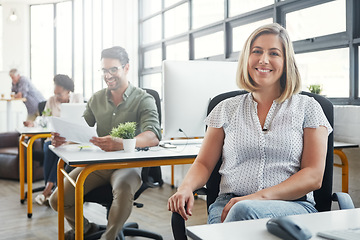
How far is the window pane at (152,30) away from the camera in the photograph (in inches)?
219

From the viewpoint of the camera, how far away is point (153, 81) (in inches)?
219

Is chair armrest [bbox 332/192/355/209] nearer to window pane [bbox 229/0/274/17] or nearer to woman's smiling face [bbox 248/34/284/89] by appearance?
woman's smiling face [bbox 248/34/284/89]

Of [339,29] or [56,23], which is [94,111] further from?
[56,23]

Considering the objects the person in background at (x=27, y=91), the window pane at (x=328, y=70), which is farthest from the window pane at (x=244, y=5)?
the person in background at (x=27, y=91)

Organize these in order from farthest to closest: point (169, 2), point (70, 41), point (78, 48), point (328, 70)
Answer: point (70, 41) → point (78, 48) → point (169, 2) → point (328, 70)

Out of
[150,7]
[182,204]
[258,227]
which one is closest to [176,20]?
[150,7]

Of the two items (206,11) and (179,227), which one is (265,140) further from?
(206,11)

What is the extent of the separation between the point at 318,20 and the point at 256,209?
2302 millimetres

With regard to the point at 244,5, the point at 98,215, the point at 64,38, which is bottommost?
the point at 98,215

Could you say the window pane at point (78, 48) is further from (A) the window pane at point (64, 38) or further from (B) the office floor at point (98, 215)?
(B) the office floor at point (98, 215)

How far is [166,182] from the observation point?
15.2 feet

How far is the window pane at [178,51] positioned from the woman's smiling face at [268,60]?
330cm

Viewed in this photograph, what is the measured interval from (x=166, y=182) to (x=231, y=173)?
3.19 metres

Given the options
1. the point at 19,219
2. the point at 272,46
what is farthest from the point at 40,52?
the point at 272,46
